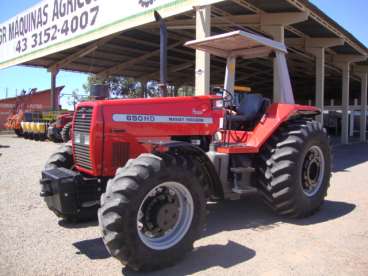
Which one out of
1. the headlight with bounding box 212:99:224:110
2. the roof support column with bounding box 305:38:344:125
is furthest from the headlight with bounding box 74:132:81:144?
the roof support column with bounding box 305:38:344:125

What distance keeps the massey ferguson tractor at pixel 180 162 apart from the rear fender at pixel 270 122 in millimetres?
17

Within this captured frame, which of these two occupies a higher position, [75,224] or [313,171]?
[313,171]

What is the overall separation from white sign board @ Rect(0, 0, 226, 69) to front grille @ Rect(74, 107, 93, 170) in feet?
20.2

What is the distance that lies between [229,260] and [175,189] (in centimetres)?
92

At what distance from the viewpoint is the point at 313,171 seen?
21.4 feet

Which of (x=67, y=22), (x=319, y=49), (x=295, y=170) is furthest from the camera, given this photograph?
(x=67, y=22)

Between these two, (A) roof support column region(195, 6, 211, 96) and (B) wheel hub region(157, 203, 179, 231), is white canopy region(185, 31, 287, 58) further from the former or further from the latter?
(A) roof support column region(195, 6, 211, 96)

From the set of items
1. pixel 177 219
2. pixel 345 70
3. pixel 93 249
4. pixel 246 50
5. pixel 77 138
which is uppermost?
pixel 345 70

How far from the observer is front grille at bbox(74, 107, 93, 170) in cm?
498

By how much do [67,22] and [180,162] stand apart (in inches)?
561

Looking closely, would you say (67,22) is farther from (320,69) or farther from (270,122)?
(270,122)

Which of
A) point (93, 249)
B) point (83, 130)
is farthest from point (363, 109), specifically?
point (93, 249)

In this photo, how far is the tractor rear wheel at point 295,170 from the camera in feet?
18.9

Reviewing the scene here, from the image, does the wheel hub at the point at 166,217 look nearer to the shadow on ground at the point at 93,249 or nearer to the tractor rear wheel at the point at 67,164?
the shadow on ground at the point at 93,249
